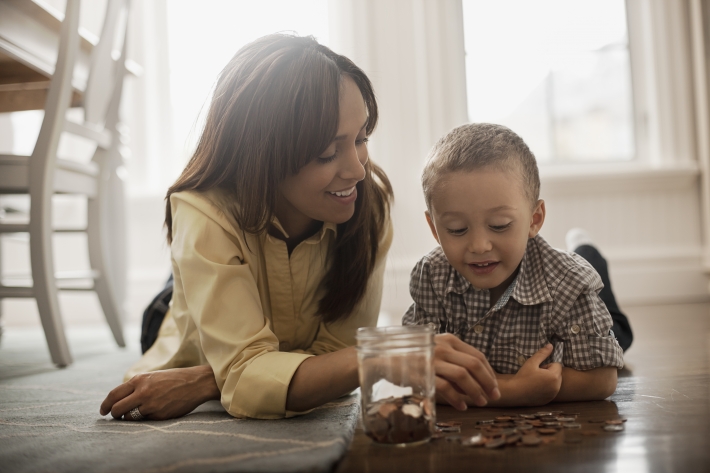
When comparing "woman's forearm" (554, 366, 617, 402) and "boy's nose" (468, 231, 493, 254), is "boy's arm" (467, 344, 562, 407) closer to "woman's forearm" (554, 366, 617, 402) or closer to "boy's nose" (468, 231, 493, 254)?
"woman's forearm" (554, 366, 617, 402)

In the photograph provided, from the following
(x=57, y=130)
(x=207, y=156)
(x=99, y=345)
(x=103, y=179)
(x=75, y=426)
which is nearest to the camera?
(x=75, y=426)

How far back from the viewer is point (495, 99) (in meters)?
3.36

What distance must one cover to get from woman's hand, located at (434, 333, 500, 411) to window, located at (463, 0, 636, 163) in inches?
101

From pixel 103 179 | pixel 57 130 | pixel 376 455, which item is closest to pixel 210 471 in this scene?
pixel 376 455

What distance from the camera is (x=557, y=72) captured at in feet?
10.8

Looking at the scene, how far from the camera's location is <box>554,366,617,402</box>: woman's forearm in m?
1.08

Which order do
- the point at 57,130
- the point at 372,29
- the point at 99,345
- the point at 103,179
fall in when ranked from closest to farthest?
1. the point at 57,130
2. the point at 103,179
3. the point at 99,345
4. the point at 372,29

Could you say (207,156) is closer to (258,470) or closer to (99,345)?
(258,470)

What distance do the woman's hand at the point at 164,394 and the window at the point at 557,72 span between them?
2.54 meters

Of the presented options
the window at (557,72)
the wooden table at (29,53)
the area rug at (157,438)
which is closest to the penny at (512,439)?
the area rug at (157,438)

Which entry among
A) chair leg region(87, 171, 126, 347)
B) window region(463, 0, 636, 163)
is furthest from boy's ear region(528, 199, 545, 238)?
window region(463, 0, 636, 163)

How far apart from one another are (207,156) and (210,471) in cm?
60

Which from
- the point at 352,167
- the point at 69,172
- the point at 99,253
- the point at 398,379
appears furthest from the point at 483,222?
the point at 99,253

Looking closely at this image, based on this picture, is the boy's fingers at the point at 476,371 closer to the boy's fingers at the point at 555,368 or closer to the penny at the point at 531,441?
the penny at the point at 531,441
